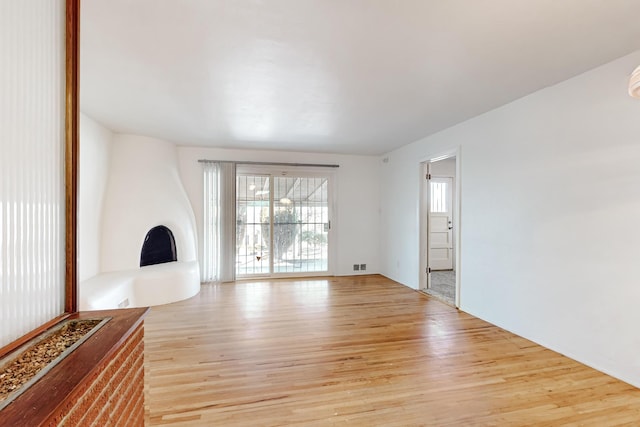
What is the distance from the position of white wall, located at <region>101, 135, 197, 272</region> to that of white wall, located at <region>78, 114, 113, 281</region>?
11cm

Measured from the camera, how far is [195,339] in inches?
117

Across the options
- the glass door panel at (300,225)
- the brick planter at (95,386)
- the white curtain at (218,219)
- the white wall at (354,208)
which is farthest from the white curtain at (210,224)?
the brick planter at (95,386)

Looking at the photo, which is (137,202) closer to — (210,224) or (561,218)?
(210,224)

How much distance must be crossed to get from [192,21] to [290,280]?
442cm

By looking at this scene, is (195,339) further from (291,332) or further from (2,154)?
(2,154)

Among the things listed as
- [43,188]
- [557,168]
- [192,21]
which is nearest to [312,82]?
[192,21]

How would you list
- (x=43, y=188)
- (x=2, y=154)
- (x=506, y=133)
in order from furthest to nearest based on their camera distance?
(x=506, y=133) < (x=43, y=188) < (x=2, y=154)

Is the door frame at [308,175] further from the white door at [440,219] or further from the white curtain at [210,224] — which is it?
the white door at [440,219]

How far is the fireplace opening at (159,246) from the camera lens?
467 cm

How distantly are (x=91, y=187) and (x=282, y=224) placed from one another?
2918 mm

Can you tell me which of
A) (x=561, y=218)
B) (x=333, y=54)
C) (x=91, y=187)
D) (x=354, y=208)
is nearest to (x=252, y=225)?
(x=354, y=208)

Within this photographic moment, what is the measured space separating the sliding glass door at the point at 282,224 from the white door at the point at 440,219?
7.54 feet

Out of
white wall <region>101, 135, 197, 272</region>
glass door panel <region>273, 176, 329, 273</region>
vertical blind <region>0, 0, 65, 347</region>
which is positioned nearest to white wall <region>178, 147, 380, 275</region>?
glass door panel <region>273, 176, 329, 273</region>

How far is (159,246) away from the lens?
479 centimetres
